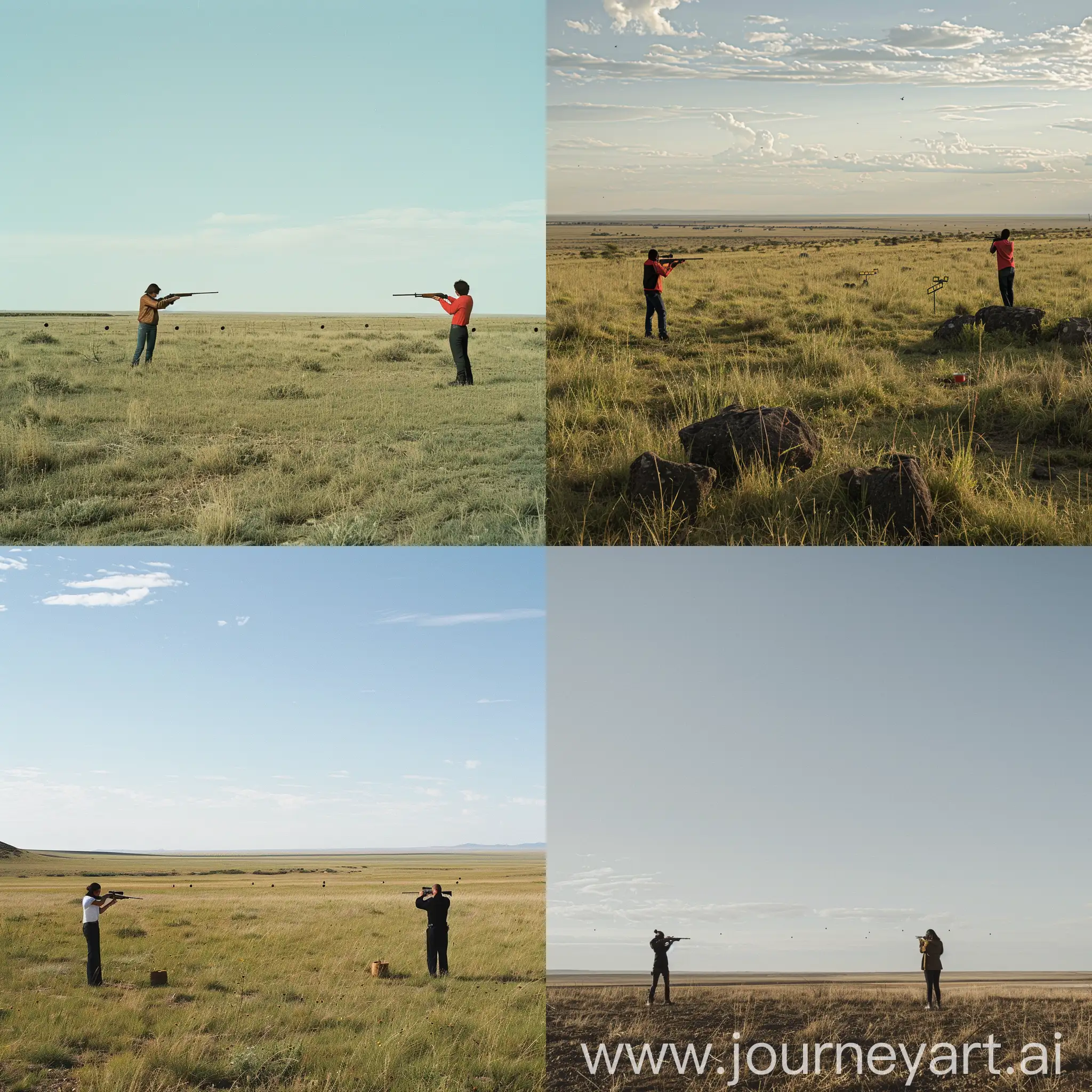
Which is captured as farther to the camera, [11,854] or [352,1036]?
[11,854]

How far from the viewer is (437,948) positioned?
1064 cm

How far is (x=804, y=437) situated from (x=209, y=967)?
8.09 meters

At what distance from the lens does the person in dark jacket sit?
9.28 metres

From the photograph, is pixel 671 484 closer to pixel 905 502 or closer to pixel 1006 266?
pixel 905 502

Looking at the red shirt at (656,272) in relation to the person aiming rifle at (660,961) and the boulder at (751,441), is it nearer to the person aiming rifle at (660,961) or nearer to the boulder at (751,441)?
the boulder at (751,441)

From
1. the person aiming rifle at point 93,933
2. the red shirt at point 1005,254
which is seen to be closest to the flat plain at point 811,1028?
the person aiming rifle at point 93,933

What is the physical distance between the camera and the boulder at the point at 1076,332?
1570cm

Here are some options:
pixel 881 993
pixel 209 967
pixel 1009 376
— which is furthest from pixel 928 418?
pixel 209 967

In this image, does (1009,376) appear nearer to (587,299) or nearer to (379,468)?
(379,468)

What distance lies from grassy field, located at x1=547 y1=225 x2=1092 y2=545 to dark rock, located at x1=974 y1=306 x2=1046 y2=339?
36 cm

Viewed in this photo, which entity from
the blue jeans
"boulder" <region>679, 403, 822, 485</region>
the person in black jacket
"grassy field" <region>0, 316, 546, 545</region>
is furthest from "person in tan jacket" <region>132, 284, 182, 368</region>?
"boulder" <region>679, 403, 822, 485</region>

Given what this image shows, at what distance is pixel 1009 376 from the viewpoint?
1269 cm

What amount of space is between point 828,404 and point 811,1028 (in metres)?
6.88

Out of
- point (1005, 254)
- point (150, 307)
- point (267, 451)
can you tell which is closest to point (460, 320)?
point (267, 451)
